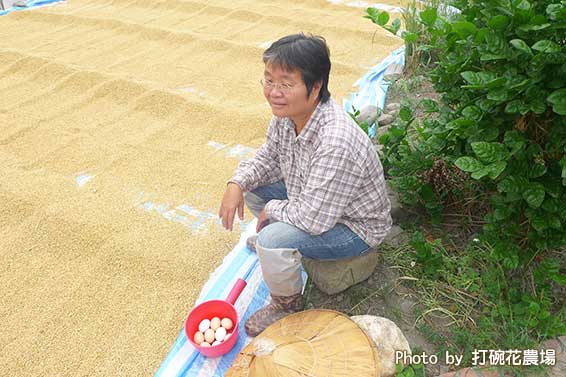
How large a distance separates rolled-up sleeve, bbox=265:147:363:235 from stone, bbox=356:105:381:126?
137cm

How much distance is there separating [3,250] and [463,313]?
2.07 meters

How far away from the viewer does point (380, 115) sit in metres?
2.78

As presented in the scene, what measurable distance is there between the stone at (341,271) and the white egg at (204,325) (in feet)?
1.47

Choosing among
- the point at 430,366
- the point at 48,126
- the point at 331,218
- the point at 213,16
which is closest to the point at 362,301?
the point at 430,366

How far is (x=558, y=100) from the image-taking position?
1151mm

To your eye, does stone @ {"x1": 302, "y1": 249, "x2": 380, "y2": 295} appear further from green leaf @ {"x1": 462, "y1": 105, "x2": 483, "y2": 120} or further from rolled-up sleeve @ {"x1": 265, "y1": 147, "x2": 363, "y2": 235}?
green leaf @ {"x1": 462, "y1": 105, "x2": 483, "y2": 120}

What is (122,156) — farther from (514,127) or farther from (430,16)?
(514,127)

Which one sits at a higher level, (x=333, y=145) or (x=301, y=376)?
(x=333, y=145)

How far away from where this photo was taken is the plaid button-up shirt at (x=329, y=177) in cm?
142

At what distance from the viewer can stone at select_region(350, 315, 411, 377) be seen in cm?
141

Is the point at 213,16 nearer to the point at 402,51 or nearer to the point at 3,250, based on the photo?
the point at 402,51

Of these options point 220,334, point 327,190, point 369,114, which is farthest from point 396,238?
point 369,114

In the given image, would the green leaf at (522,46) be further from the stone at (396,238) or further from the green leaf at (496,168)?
the stone at (396,238)

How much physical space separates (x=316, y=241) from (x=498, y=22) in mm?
869
